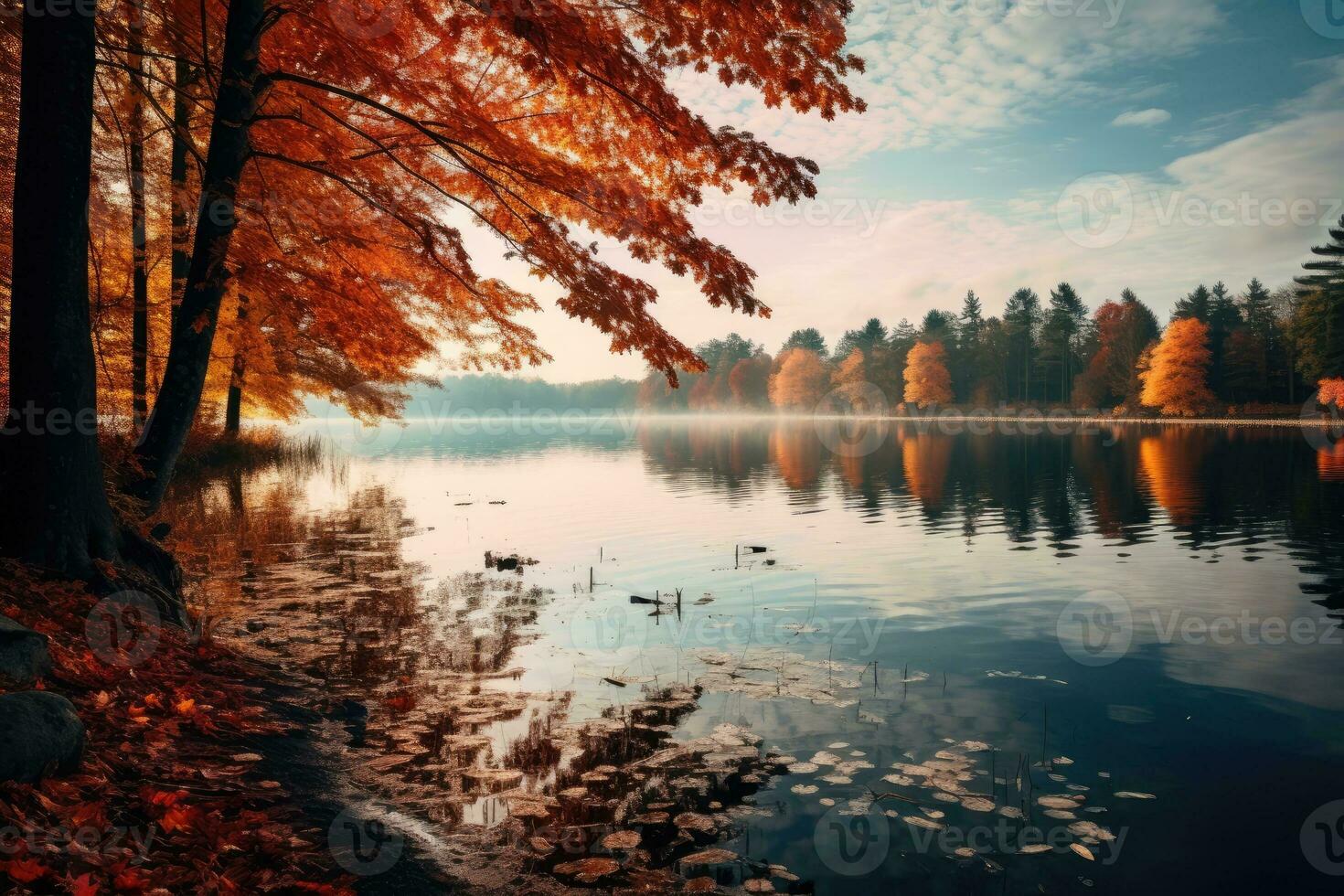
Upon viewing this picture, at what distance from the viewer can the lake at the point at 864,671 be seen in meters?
5.94

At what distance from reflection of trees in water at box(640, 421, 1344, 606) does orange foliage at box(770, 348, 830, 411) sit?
296 ft

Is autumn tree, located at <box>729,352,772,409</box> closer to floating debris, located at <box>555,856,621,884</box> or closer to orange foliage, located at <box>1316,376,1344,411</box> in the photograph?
orange foliage, located at <box>1316,376,1344,411</box>

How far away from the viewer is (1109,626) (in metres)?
11.8

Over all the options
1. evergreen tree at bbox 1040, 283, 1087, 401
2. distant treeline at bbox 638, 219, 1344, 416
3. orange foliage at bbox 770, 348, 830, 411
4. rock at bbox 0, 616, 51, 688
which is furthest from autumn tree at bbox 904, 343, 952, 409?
rock at bbox 0, 616, 51, 688

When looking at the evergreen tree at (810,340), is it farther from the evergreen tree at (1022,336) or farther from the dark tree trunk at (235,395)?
the dark tree trunk at (235,395)

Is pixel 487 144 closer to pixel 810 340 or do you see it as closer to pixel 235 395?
pixel 235 395

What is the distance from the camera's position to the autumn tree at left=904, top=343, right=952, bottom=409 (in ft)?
358

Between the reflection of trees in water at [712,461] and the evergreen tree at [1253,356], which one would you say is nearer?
the reflection of trees in water at [712,461]

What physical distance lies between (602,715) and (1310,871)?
236 inches

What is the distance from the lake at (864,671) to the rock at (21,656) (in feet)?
7.51

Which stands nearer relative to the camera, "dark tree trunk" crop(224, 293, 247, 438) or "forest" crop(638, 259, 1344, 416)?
"dark tree trunk" crop(224, 293, 247, 438)

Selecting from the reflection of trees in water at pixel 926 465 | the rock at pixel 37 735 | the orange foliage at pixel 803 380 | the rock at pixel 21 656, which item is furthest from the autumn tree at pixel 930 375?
the rock at pixel 37 735

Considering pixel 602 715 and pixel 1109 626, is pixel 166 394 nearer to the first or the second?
pixel 602 715

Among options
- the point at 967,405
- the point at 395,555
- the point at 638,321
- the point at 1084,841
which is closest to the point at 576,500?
the point at 395,555
